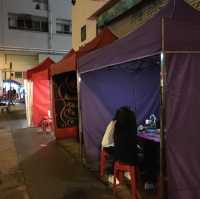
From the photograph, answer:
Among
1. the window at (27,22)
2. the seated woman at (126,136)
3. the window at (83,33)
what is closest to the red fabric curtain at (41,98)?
the window at (83,33)

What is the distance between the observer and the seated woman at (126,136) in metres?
3.74

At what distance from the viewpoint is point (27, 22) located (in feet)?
72.4

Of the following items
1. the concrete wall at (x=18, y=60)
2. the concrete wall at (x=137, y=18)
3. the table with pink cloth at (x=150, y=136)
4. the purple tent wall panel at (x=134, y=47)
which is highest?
the concrete wall at (x=18, y=60)

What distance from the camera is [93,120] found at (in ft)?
18.7

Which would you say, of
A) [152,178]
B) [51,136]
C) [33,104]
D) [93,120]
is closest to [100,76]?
[93,120]

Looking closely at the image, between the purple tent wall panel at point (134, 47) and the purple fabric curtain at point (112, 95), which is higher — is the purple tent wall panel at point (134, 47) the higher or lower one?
the higher one

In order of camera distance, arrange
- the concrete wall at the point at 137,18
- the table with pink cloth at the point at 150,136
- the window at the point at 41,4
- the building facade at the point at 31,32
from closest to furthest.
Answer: the table with pink cloth at the point at 150,136
the concrete wall at the point at 137,18
the building facade at the point at 31,32
the window at the point at 41,4

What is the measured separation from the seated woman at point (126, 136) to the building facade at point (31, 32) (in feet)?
62.8

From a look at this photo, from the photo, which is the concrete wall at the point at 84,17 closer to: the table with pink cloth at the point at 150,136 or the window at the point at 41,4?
the table with pink cloth at the point at 150,136

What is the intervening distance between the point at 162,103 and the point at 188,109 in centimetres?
32

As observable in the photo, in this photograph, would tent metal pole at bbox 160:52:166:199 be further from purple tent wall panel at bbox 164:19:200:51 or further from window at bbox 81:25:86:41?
window at bbox 81:25:86:41

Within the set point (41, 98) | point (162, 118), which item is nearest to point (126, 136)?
point (162, 118)

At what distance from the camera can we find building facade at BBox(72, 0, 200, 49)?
6523mm

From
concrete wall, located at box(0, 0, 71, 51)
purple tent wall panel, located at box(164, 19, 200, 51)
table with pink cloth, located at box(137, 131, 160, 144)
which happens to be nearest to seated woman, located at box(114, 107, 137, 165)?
table with pink cloth, located at box(137, 131, 160, 144)
